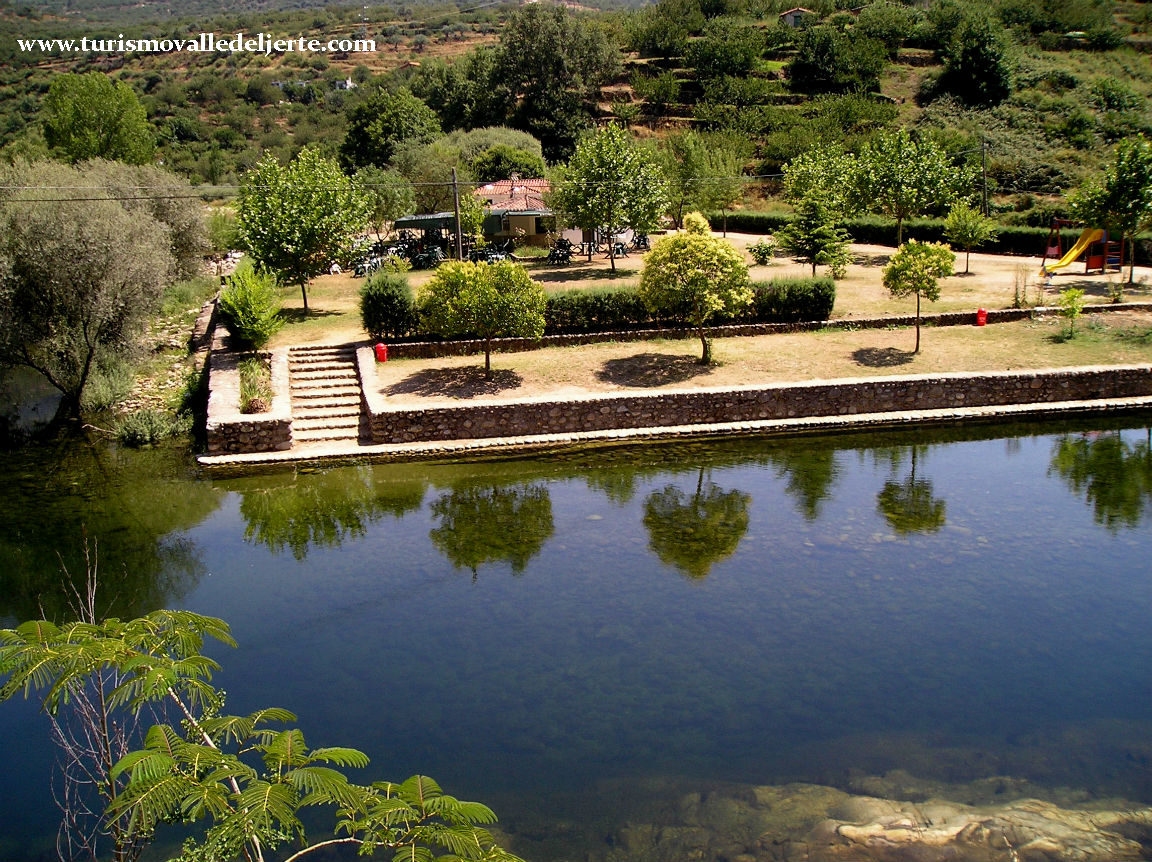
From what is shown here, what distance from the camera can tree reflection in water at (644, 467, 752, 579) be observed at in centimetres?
1209

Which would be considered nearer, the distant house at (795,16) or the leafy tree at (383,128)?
the leafy tree at (383,128)

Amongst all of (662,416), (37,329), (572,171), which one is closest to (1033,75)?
(572,171)

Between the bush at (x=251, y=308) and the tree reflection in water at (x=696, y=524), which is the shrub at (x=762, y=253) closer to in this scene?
the bush at (x=251, y=308)

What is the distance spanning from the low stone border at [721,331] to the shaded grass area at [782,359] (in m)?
0.27

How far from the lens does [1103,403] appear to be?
17.8m

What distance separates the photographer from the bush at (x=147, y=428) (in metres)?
17.6

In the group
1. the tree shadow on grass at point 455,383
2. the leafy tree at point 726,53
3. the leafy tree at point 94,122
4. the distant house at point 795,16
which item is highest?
the distant house at point 795,16

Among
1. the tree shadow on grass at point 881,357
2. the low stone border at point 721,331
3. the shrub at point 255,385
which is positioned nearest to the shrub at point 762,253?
the low stone border at point 721,331

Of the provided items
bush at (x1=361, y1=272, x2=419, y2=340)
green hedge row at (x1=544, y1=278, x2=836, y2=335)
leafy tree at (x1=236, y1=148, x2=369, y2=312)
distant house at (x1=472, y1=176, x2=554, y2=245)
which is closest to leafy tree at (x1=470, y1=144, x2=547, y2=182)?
distant house at (x1=472, y1=176, x2=554, y2=245)

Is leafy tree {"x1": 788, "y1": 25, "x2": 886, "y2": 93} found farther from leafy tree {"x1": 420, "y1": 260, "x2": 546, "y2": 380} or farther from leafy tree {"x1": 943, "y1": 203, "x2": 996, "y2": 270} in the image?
leafy tree {"x1": 420, "y1": 260, "x2": 546, "y2": 380}

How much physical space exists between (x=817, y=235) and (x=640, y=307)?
6804mm

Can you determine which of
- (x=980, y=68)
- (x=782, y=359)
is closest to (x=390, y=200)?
(x=782, y=359)

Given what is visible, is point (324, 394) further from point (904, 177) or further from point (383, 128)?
point (383, 128)

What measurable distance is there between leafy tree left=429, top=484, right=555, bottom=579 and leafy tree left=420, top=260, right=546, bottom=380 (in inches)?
182
